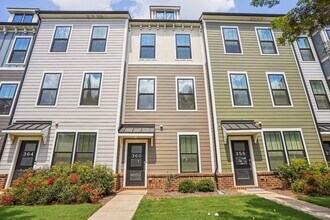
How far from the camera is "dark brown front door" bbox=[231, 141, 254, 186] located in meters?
9.23

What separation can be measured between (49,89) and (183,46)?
8675 millimetres

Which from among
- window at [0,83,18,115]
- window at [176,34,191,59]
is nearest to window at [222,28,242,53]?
window at [176,34,191,59]

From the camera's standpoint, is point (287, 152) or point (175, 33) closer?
point (287, 152)

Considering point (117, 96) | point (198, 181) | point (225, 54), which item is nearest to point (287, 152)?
point (198, 181)

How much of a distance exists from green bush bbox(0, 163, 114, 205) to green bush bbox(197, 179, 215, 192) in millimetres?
4035

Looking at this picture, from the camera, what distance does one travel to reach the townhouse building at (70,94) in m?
9.27

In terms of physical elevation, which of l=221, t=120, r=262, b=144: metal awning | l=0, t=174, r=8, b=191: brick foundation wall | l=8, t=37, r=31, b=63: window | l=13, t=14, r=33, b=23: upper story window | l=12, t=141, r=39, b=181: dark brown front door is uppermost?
l=13, t=14, r=33, b=23: upper story window

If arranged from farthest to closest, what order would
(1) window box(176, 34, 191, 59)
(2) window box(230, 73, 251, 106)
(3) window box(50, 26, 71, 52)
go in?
(1) window box(176, 34, 191, 59) < (3) window box(50, 26, 71, 52) < (2) window box(230, 73, 251, 106)

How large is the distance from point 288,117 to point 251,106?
2086 millimetres

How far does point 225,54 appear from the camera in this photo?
11.4 m

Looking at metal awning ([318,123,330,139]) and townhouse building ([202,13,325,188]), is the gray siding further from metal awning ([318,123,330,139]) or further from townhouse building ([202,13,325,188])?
metal awning ([318,123,330,139])

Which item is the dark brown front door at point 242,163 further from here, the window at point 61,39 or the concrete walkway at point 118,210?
the window at point 61,39

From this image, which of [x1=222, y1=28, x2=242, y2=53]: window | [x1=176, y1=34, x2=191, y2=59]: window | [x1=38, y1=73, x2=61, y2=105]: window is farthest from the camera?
Answer: [x1=176, y1=34, x2=191, y2=59]: window

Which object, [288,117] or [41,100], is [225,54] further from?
[41,100]
